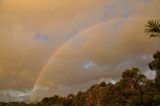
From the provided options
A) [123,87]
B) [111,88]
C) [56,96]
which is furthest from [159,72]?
[56,96]

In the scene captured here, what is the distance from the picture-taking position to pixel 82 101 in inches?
3565

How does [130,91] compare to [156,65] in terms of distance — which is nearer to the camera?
[156,65]

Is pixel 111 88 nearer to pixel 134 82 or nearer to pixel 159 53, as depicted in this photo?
pixel 134 82

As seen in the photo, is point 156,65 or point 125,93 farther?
point 125,93

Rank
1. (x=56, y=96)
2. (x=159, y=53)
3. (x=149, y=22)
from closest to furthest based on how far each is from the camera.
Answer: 1. (x=149, y=22)
2. (x=159, y=53)
3. (x=56, y=96)

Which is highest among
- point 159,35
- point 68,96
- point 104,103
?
point 68,96

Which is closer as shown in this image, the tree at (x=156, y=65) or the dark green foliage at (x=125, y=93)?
the tree at (x=156, y=65)

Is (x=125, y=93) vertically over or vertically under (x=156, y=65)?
over

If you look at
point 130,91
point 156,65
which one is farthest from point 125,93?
point 156,65

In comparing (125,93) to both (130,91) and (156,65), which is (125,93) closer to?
(130,91)

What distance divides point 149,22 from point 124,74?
151ft

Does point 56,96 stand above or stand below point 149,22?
above

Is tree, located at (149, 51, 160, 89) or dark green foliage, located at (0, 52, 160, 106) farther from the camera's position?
dark green foliage, located at (0, 52, 160, 106)

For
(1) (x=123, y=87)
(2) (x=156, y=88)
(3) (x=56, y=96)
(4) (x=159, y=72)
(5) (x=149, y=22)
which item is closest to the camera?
(5) (x=149, y=22)
